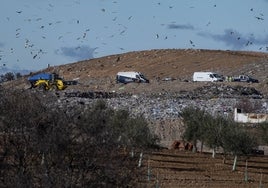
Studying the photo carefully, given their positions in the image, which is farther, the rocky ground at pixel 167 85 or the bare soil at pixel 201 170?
the rocky ground at pixel 167 85

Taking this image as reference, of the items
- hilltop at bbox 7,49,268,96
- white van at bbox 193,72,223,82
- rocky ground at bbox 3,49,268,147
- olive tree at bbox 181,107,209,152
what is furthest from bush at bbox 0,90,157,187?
white van at bbox 193,72,223,82

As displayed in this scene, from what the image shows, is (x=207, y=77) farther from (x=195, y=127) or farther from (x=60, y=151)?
(x=60, y=151)

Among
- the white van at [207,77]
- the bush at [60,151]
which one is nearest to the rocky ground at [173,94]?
the bush at [60,151]

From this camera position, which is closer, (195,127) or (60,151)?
(60,151)

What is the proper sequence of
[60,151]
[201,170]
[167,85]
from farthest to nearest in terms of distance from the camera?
[167,85] → [201,170] → [60,151]

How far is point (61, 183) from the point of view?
11016mm

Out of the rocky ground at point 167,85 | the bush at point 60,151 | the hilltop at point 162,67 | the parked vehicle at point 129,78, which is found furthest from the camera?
the parked vehicle at point 129,78

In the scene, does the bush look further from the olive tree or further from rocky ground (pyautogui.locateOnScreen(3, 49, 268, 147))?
the olive tree

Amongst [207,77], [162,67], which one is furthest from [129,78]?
[162,67]

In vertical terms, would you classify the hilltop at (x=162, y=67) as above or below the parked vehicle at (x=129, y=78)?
above

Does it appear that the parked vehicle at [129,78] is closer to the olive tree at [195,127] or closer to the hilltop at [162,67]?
the hilltop at [162,67]

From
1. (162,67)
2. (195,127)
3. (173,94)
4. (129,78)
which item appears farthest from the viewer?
(162,67)

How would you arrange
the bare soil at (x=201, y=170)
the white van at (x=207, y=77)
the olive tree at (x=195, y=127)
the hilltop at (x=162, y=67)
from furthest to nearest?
the white van at (x=207, y=77) < the hilltop at (x=162, y=67) < the olive tree at (x=195, y=127) < the bare soil at (x=201, y=170)

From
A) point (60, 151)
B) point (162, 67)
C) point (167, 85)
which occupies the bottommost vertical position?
point (60, 151)
